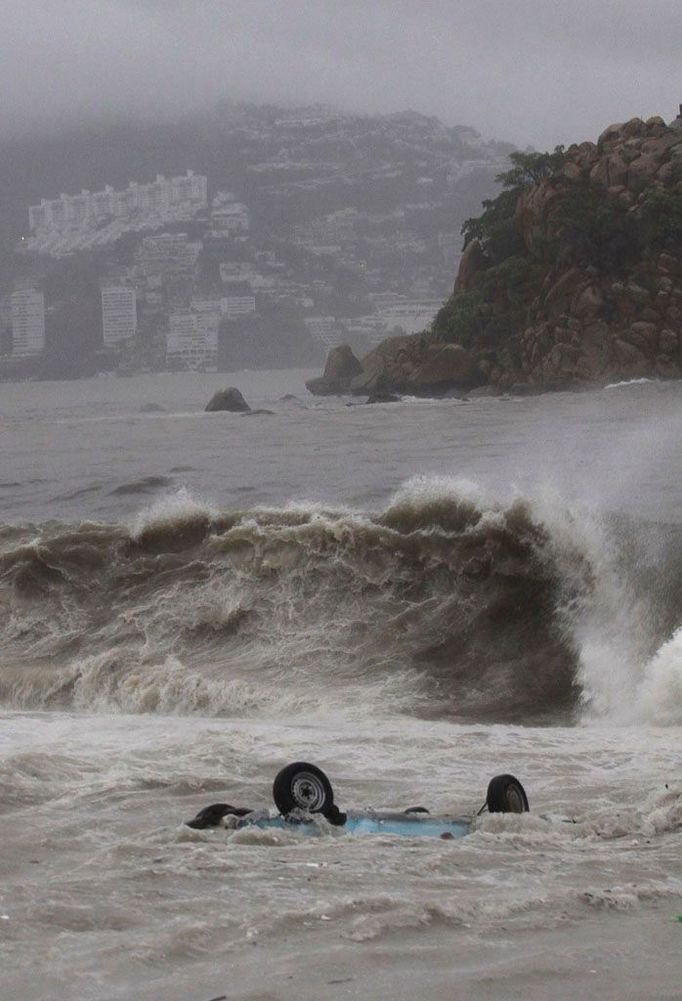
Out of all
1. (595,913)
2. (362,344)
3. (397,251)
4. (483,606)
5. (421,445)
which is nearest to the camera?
(595,913)

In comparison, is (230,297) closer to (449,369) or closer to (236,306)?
(236,306)

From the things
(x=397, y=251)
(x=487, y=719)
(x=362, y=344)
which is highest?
(x=397, y=251)

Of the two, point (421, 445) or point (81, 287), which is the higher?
point (81, 287)

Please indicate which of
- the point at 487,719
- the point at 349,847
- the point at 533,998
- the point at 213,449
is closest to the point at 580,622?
the point at 487,719

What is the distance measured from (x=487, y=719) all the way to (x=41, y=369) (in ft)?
535

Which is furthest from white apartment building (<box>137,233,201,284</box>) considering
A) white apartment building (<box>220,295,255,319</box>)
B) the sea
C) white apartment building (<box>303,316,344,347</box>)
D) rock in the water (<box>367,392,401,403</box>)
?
the sea

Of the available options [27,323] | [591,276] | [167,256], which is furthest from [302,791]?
[167,256]

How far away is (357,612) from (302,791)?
696 centimetres

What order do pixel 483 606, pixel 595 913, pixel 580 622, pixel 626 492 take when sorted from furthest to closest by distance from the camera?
pixel 626 492
pixel 483 606
pixel 580 622
pixel 595 913

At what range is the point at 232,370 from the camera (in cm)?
17338

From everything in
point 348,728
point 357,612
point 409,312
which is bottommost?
point 348,728

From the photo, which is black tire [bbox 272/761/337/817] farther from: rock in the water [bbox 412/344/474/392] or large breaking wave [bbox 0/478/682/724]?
rock in the water [bbox 412/344/474/392]

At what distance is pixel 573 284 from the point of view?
65.1m

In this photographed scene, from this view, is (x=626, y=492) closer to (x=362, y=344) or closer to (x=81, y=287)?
(x=362, y=344)
